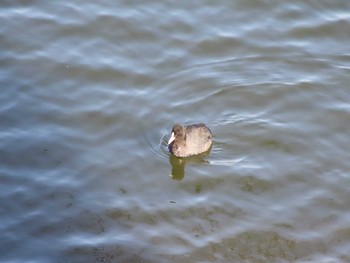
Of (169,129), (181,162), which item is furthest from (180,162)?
(169,129)

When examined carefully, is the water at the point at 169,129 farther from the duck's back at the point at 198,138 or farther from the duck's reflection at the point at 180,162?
the duck's back at the point at 198,138

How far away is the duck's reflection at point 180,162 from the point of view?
36.6ft

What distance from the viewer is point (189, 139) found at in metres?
11.2

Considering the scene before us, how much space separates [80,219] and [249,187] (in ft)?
7.27

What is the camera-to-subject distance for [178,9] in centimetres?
1421

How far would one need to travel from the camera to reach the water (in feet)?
32.7

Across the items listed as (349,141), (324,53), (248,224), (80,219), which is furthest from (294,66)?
(80,219)

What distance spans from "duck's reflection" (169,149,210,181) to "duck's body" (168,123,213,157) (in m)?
0.06

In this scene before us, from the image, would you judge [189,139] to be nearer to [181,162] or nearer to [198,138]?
[198,138]

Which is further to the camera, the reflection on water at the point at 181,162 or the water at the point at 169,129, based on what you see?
the reflection on water at the point at 181,162

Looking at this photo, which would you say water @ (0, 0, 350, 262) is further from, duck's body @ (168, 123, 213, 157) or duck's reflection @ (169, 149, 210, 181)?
duck's body @ (168, 123, 213, 157)

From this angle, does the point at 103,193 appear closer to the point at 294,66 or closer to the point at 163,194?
the point at 163,194

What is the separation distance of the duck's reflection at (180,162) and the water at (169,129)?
0.03 metres

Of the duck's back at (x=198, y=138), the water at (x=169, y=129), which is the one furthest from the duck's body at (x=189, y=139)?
the water at (x=169, y=129)
